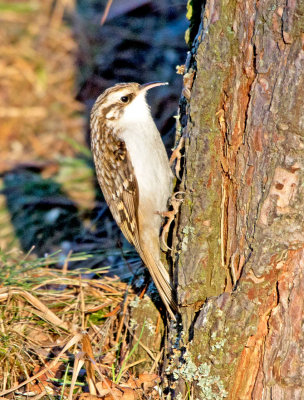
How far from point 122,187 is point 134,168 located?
161 mm

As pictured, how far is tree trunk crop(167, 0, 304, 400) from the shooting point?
7.72 ft

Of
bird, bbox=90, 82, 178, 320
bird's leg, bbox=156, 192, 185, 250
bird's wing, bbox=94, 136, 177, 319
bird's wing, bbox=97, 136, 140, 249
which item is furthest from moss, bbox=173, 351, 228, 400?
bird's wing, bbox=97, 136, 140, 249

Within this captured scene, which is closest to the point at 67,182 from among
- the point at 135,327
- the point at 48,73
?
the point at 48,73

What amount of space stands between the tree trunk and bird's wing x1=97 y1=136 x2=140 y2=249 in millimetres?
721

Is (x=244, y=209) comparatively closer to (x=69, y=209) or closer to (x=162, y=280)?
(x=162, y=280)

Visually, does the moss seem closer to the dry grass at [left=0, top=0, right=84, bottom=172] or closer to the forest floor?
the forest floor

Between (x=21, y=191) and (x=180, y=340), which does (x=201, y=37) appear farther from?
(x=21, y=191)

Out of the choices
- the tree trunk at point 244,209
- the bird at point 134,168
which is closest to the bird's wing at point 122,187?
the bird at point 134,168

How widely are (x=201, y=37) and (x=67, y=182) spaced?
3.24 m

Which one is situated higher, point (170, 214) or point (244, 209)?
point (244, 209)

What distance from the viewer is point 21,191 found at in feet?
18.2

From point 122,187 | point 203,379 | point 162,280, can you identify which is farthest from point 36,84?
point 203,379

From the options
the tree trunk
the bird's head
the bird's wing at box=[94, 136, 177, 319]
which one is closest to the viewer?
the tree trunk

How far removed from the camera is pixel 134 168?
11.1 ft
